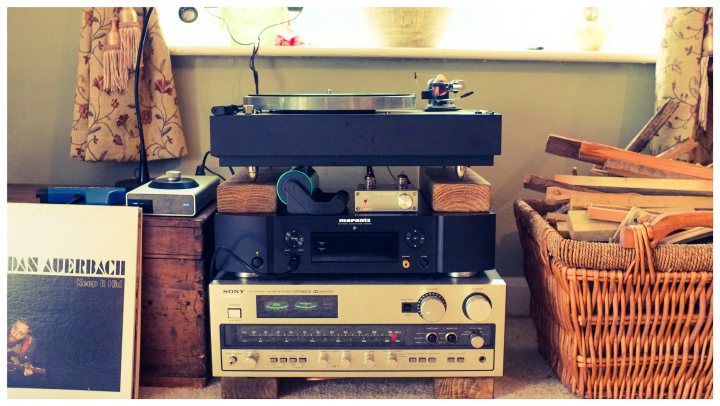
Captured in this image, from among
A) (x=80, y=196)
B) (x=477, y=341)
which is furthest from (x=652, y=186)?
(x=80, y=196)

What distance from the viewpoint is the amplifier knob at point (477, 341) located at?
1.21 metres

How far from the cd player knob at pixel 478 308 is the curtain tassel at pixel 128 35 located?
3.01ft

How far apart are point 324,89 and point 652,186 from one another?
77 centimetres

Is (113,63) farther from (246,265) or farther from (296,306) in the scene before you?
(296,306)

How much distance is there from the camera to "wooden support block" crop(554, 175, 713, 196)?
1316 mm

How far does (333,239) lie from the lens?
1215 mm

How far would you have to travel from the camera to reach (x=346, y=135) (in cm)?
118

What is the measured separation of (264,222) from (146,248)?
0.23 meters

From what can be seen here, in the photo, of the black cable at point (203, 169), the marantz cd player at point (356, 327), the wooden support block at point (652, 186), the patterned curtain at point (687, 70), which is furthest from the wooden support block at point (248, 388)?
the patterned curtain at point (687, 70)

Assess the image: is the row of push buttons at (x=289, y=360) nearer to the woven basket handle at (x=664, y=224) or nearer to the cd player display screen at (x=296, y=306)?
the cd player display screen at (x=296, y=306)

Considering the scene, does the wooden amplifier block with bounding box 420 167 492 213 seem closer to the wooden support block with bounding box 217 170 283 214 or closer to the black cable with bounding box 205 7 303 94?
the wooden support block with bounding box 217 170 283 214

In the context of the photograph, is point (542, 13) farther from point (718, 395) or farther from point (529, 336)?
point (718, 395)
